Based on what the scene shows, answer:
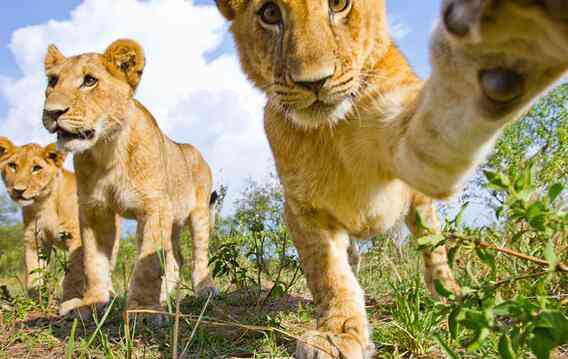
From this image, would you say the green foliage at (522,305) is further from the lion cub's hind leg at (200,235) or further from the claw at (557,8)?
the lion cub's hind leg at (200,235)

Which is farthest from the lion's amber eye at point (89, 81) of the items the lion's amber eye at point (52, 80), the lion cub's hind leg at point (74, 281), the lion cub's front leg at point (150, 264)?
the lion cub's hind leg at point (74, 281)

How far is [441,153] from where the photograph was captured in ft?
7.11

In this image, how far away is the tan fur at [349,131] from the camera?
2029 mm

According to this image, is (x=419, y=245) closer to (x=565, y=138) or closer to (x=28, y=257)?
(x=565, y=138)

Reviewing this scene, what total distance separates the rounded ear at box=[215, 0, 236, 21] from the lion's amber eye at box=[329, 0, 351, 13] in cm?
82

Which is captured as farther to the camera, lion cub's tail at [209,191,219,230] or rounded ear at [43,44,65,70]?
lion cub's tail at [209,191,219,230]

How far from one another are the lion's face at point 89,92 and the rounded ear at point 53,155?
2.89m

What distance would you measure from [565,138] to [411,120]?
7.07 feet

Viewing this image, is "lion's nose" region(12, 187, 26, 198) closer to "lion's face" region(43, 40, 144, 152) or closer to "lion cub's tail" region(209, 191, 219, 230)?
"lion cub's tail" region(209, 191, 219, 230)

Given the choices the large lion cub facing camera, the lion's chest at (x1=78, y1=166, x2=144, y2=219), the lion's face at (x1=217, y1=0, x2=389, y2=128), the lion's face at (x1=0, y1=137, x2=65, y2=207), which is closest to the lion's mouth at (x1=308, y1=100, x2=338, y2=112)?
the lion's face at (x1=217, y1=0, x2=389, y2=128)

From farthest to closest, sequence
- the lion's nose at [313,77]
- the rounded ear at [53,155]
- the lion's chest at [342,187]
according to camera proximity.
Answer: the rounded ear at [53,155] → the lion's chest at [342,187] → the lion's nose at [313,77]

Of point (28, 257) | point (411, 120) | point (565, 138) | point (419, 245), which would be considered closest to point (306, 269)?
point (411, 120)

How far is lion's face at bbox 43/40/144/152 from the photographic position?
509cm

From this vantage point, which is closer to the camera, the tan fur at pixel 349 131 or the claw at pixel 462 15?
the claw at pixel 462 15
